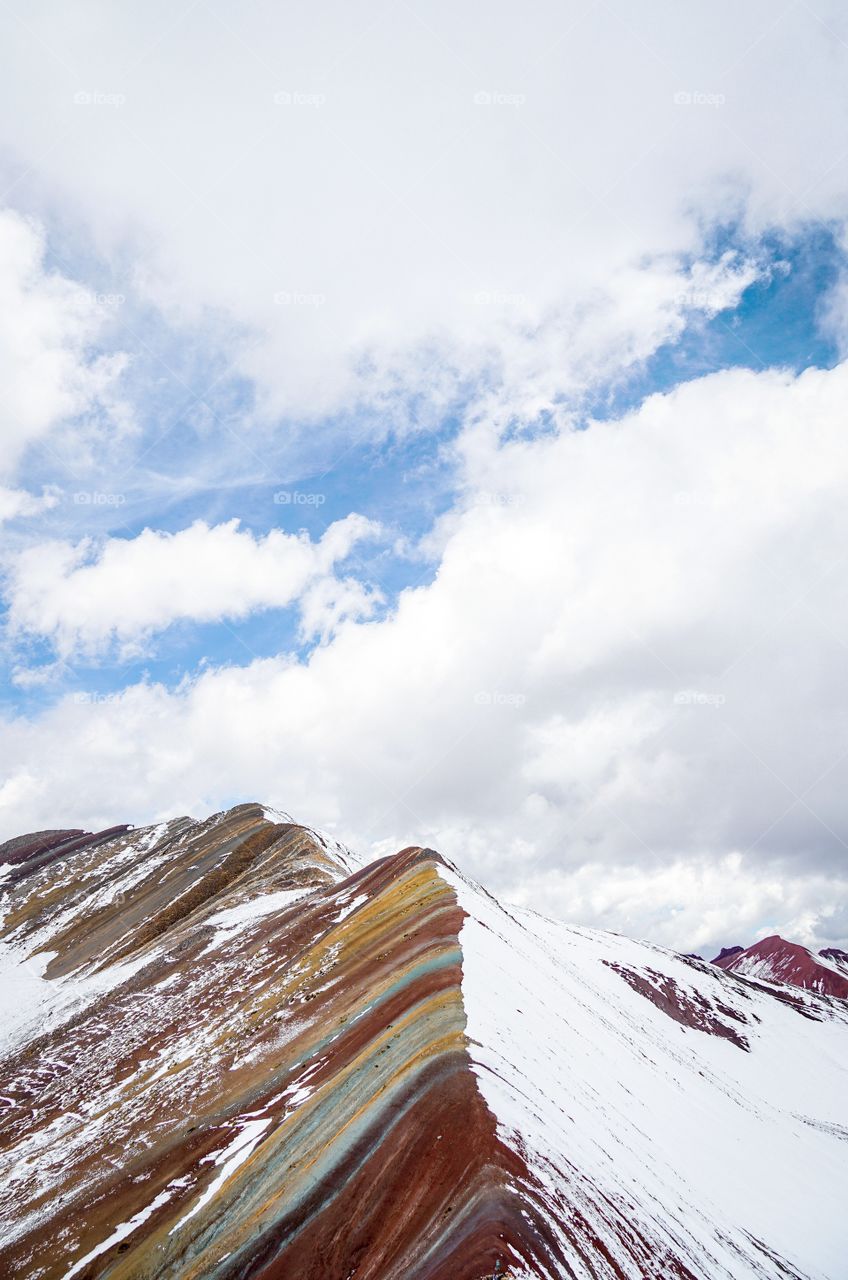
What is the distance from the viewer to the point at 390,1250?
1562cm

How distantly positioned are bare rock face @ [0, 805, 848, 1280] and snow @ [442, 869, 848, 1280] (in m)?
0.19

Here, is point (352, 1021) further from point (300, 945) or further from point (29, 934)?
point (29, 934)

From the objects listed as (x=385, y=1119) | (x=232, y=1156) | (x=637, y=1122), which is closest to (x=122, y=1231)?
(x=232, y=1156)

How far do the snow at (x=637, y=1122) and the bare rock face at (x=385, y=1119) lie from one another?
0.19 meters

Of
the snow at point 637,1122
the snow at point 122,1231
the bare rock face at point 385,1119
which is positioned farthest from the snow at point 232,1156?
the snow at point 637,1122

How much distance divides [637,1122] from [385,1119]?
17.0 metres

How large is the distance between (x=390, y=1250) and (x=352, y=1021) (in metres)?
16.5

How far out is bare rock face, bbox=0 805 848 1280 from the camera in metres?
16.8

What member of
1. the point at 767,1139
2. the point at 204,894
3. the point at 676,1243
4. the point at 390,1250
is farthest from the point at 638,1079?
the point at 204,894

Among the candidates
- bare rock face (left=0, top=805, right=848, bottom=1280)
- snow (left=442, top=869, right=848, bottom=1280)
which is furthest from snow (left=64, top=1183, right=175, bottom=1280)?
snow (left=442, top=869, right=848, bottom=1280)

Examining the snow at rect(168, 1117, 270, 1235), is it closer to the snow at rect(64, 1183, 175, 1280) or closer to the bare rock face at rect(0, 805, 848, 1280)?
the bare rock face at rect(0, 805, 848, 1280)

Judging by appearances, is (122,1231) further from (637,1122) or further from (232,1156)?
(637,1122)

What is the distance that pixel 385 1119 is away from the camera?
65.7 ft

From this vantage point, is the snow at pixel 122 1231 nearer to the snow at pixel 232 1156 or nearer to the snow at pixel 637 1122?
the snow at pixel 232 1156
